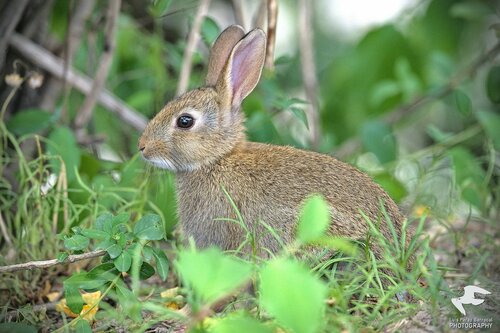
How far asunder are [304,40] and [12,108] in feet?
6.59

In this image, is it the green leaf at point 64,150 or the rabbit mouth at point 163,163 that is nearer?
the rabbit mouth at point 163,163

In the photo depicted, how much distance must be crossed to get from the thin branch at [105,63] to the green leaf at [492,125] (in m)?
2.34

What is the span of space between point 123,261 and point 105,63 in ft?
6.70

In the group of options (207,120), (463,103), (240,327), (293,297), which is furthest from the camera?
(463,103)

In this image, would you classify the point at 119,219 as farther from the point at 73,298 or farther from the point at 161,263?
the point at 73,298

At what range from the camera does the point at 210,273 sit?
2307mm

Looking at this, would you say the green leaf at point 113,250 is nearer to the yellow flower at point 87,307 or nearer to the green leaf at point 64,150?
the yellow flower at point 87,307

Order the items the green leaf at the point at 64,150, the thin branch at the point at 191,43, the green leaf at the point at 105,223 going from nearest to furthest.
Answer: the green leaf at the point at 105,223 < the green leaf at the point at 64,150 < the thin branch at the point at 191,43

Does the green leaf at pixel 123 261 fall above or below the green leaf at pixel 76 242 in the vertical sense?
below

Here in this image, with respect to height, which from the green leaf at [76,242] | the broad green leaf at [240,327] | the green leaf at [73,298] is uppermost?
the broad green leaf at [240,327]

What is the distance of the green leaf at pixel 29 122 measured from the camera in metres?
4.74

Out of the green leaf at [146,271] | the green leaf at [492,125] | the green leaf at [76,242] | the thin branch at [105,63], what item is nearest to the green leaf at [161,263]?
→ the green leaf at [146,271]

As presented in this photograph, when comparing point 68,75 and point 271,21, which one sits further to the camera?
point 68,75

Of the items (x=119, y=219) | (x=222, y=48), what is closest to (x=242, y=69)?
(x=222, y=48)
